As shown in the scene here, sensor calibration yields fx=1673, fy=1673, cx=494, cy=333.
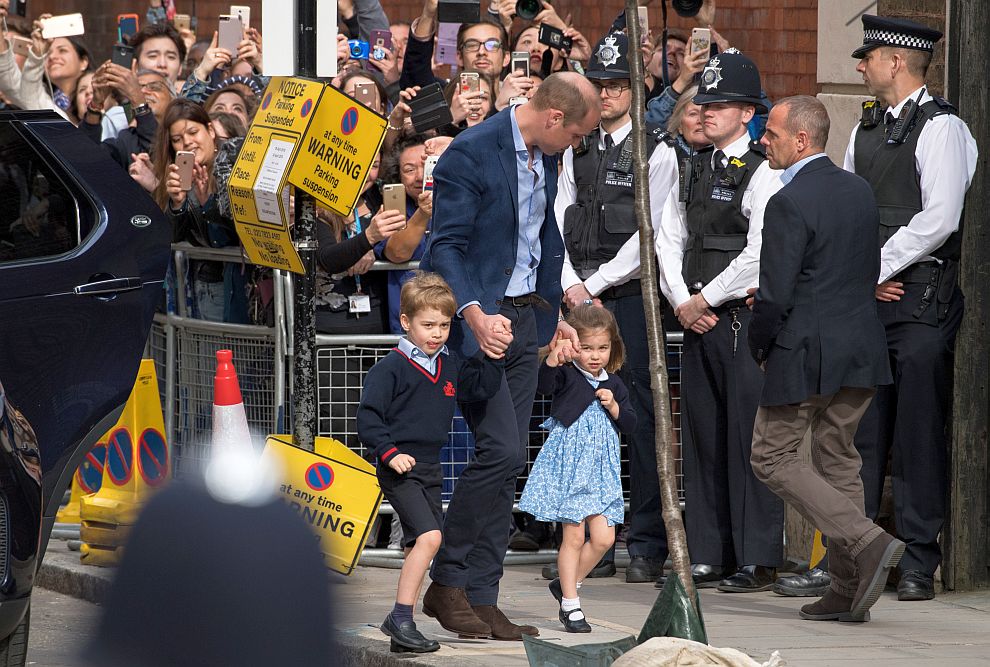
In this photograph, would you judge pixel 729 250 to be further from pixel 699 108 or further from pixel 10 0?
pixel 10 0

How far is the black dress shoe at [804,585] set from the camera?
25.6ft

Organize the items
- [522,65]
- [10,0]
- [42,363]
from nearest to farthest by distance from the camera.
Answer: [42,363] < [522,65] < [10,0]

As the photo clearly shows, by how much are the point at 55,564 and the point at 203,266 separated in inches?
67.7

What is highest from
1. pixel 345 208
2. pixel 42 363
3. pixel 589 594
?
pixel 345 208

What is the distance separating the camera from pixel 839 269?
23.4ft

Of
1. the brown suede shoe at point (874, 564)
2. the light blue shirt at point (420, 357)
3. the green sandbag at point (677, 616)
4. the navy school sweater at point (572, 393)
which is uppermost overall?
the light blue shirt at point (420, 357)

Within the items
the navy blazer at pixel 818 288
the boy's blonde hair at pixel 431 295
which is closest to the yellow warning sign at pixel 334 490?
the boy's blonde hair at pixel 431 295

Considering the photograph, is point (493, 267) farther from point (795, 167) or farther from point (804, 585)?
point (804, 585)

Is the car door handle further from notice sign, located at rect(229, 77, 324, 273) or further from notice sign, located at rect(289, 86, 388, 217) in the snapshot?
notice sign, located at rect(289, 86, 388, 217)

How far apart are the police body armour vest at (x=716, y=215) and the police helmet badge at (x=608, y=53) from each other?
0.85 meters

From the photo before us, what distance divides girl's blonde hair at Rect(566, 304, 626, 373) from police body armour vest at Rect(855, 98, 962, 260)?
1371 mm

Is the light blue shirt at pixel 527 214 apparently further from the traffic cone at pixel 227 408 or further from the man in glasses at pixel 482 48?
the man in glasses at pixel 482 48

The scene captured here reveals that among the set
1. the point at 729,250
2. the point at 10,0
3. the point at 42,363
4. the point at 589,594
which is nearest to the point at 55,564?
the point at 42,363

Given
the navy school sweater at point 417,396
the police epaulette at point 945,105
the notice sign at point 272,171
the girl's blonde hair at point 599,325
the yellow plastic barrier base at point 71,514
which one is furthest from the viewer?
the yellow plastic barrier base at point 71,514
